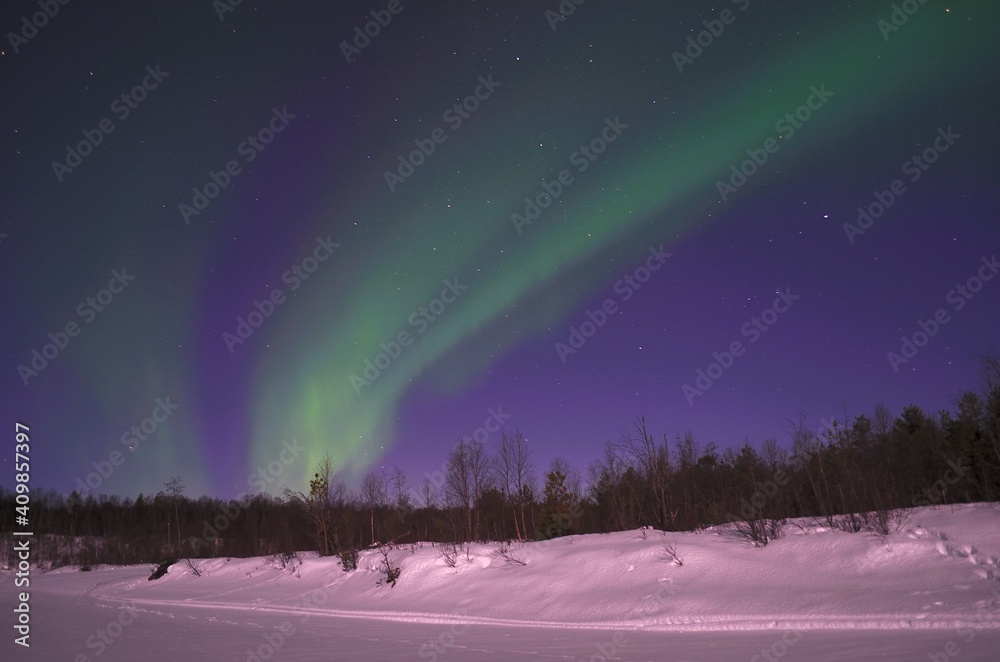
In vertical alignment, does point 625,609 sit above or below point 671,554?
below

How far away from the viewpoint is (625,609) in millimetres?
18000

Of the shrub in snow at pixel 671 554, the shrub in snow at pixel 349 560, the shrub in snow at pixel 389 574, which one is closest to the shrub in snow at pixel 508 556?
the shrub in snow at pixel 389 574

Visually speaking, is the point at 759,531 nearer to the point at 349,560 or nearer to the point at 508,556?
the point at 508,556

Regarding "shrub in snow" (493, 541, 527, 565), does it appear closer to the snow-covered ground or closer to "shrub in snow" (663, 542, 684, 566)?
the snow-covered ground

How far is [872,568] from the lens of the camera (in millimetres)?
17969

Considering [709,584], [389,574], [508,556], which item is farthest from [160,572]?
[709,584]

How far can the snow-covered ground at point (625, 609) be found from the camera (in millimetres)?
12500

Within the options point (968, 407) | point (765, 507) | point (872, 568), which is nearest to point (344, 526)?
point (765, 507)

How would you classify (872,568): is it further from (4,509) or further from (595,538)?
(4,509)

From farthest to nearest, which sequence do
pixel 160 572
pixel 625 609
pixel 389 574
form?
pixel 160 572, pixel 389 574, pixel 625 609

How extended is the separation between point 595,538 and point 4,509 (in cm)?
11893

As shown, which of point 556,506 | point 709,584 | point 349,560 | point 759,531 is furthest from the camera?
point 556,506

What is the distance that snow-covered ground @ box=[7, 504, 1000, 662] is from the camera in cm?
1250

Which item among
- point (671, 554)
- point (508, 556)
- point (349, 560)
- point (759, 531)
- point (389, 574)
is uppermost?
point (759, 531)
